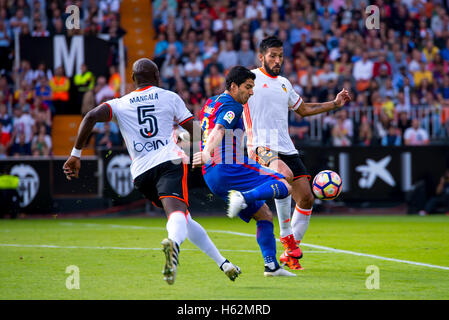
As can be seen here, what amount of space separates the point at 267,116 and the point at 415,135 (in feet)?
35.1

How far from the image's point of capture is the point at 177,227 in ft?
22.4

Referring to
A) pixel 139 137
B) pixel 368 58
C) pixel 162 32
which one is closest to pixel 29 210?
pixel 162 32

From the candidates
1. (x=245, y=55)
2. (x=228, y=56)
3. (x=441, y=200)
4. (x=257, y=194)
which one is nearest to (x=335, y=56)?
(x=245, y=55)

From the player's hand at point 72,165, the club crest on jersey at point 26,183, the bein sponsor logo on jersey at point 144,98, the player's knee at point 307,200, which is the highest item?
the bein sponsor logo on jersey at point 144,98

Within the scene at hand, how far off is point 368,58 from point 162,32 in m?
6.11

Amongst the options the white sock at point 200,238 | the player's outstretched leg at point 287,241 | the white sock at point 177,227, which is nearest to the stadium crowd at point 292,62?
the player's outstretched leg at point 287,241

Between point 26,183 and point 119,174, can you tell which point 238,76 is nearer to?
point 119,174

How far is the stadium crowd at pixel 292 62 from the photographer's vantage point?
18.9 meters

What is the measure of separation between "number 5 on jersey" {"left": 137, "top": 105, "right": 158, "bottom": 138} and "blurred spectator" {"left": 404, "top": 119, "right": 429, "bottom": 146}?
40.6 feet

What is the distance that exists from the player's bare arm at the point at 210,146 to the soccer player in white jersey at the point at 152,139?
17 cm

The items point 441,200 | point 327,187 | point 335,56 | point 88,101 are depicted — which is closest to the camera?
point 327,187

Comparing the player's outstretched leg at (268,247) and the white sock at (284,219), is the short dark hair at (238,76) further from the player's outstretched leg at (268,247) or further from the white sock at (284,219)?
the white sock at (284,219)

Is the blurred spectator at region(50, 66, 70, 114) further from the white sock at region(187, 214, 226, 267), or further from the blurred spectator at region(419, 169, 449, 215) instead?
the white sock at region(187, 214, 226, 267)

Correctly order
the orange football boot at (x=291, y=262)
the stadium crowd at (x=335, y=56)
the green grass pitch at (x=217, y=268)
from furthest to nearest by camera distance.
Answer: the stadium crowd at (x=335, y=56) < the orange football boot at (x=291, y=262) < the green grass pitch at (x=217, y=268)
